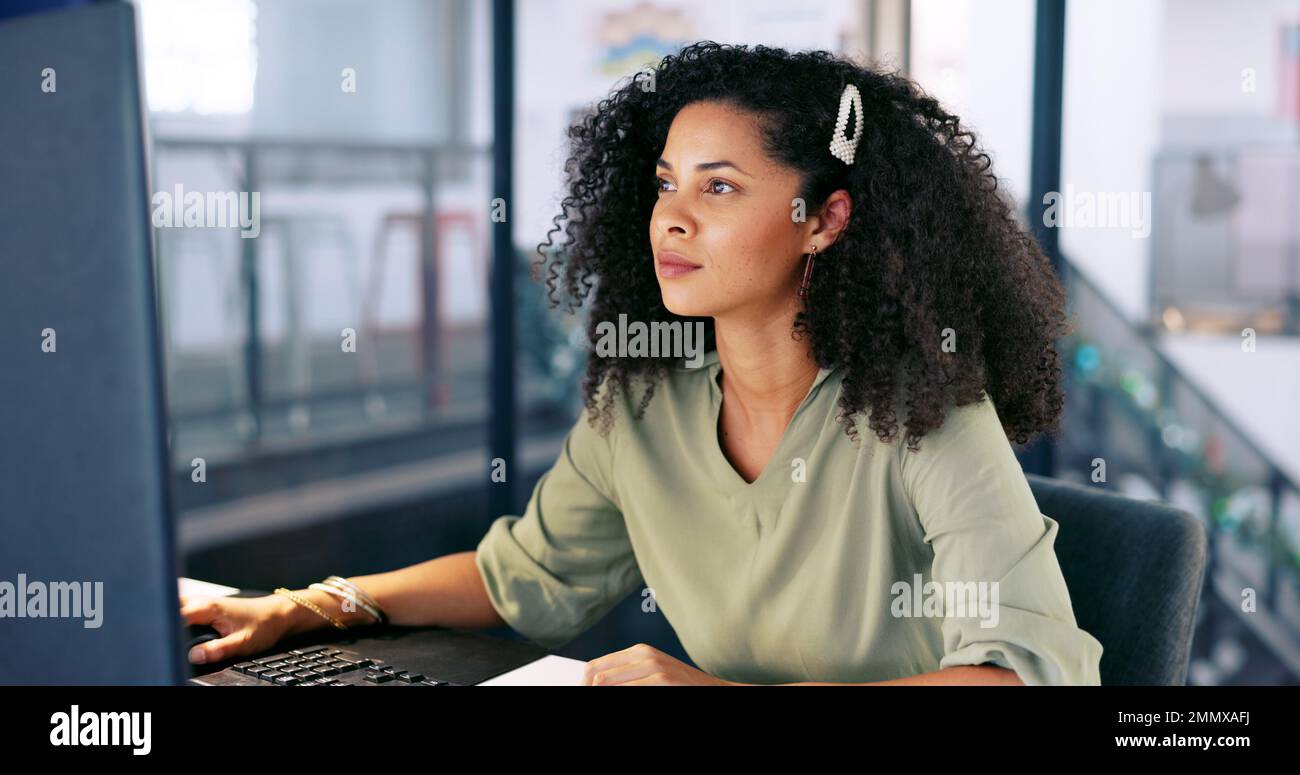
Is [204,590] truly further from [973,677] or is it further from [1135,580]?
[1135,580]

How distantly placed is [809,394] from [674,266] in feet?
0.66

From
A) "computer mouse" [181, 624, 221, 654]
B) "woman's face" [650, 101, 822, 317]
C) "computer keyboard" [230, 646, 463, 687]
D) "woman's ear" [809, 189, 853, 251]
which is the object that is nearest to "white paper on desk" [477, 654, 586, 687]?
"computer keyboard" [230, 646, 463, 687]

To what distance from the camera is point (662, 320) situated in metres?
1.51

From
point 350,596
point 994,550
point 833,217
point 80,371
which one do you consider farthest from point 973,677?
point 80,371

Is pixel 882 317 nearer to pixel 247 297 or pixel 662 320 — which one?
pixel 662 320

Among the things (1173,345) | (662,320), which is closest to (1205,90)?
(1173,345)

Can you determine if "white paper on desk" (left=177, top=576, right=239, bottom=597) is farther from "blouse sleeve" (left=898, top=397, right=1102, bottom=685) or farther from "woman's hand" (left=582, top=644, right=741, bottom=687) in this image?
"blouse sleeve" (left=898, top=397, right=1102, bottom=685)

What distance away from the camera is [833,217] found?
→ 1317 millimetres

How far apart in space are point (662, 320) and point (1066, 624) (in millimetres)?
644

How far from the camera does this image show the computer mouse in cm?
119

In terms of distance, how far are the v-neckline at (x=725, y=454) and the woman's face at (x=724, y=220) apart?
0.11 m

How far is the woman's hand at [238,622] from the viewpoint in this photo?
1.17 meters

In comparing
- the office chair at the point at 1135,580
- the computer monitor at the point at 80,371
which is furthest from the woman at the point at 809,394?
the computer monitor at the point at 80,371

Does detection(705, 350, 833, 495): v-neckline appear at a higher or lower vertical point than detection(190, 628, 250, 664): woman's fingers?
higher
